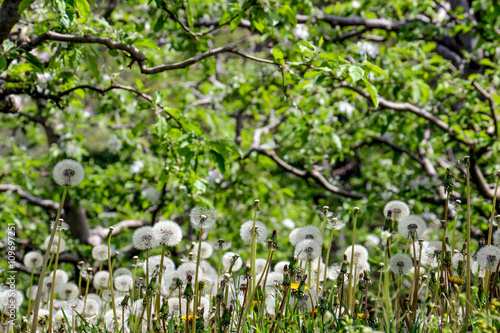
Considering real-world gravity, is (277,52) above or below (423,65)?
below

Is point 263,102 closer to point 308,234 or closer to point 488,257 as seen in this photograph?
point 308,234

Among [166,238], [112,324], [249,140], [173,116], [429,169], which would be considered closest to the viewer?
[166,238]

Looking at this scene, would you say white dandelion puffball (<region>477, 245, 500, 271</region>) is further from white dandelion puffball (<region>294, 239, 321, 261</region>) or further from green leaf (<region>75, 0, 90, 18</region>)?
green leaf (<region>75, 0, 90, 18</region>)

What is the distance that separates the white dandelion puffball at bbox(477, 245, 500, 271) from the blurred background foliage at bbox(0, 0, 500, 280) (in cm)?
80

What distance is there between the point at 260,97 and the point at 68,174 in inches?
123

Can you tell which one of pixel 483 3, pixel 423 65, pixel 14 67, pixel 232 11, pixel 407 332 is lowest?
pixel 407 332

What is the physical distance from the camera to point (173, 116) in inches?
97.2

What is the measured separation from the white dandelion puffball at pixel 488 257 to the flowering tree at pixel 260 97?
81 centimetres

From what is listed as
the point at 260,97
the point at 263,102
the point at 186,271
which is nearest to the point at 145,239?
the point at 186,271

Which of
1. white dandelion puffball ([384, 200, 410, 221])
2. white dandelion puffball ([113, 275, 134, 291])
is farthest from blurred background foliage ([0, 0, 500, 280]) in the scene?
white dandelion puffball ([113, 275, 134, 291])

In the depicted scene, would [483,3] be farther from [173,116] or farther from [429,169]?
[173,116]

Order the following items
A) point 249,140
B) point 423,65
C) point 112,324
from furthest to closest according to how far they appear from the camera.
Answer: point 249,140 < point 423,65 < point 112,324

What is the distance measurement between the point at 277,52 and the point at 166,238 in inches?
41.1

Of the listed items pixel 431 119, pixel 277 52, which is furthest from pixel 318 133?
pixel 277 52
